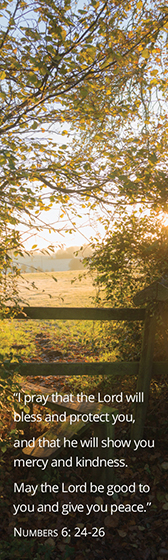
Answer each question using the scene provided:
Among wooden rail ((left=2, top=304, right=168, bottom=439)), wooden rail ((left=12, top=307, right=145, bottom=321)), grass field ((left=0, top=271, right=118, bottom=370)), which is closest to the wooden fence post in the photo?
wooden rail ((left=2, top=304, right=168, bottom=439))

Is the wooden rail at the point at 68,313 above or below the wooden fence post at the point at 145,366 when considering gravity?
above

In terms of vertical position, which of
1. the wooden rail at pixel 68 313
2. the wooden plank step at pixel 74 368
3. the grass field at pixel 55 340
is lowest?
the grass field at pixel 55 340

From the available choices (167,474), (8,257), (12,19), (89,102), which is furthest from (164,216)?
(167,474)

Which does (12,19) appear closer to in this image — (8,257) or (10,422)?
(8,257)

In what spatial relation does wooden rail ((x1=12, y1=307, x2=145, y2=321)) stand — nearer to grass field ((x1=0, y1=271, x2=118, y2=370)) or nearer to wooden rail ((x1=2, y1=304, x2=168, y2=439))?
wooden rail ((x1=2, y1=304, x2=168, y2=439))

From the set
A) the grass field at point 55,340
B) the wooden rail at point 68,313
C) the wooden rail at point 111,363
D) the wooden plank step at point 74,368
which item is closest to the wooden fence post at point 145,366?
the wooden rail at point 111,363

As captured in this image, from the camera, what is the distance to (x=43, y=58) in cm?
287

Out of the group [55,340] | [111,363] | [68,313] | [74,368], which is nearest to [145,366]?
[111,363]

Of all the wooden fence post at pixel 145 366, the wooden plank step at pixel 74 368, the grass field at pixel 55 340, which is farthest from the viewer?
the grass field at pixel 55 340

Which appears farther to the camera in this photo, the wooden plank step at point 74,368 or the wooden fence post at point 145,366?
the wooden fence post at point 145,366

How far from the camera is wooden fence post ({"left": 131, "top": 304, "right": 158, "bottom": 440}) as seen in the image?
4.36 metres

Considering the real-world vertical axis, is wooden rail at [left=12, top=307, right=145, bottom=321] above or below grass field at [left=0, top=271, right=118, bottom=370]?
above

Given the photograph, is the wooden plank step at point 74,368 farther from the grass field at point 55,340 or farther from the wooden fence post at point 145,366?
the grass field at point 55,340

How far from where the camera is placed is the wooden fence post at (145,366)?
436cm
